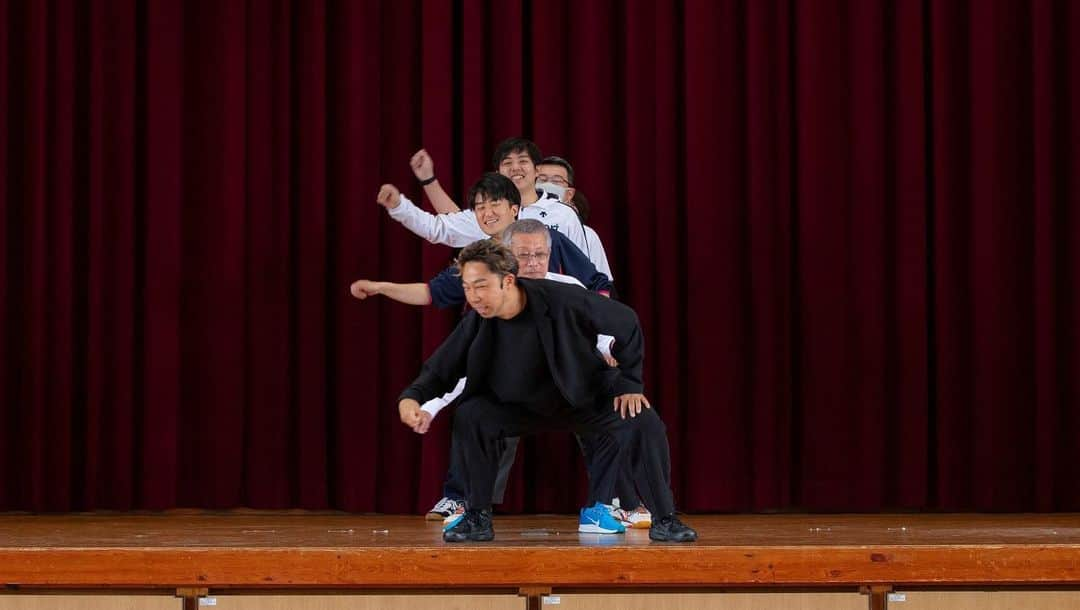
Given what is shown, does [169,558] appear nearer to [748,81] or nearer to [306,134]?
[306,134]

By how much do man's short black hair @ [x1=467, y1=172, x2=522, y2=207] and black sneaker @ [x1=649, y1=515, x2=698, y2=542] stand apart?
116cm

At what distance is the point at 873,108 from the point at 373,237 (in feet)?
6.79

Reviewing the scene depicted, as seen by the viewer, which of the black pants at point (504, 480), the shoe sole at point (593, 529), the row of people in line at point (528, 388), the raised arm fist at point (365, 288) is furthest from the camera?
the black pants at point (504, 480)

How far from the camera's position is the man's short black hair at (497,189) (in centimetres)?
434

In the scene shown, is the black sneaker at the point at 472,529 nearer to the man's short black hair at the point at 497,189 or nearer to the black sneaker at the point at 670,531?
the black sneaker at the point at 670,531

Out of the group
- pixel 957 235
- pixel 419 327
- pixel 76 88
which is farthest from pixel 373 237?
pixel 957 235

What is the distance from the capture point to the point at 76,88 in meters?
5.48

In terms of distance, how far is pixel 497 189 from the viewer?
14.2ft

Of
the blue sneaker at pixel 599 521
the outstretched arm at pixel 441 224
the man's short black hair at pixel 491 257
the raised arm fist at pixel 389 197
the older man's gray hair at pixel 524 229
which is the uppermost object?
the raised arm fist at pixel 389 197

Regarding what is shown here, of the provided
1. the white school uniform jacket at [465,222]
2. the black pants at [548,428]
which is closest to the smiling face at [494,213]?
the white school uniform jacket at [465,222]

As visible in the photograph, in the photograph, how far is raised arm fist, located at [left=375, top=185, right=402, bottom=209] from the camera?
4.45 metres

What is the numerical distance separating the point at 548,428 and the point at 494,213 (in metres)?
0.78

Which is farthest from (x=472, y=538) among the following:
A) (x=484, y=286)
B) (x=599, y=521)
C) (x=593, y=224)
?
(x=593, y=224)

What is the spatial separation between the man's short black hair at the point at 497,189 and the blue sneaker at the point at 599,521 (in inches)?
39.5
